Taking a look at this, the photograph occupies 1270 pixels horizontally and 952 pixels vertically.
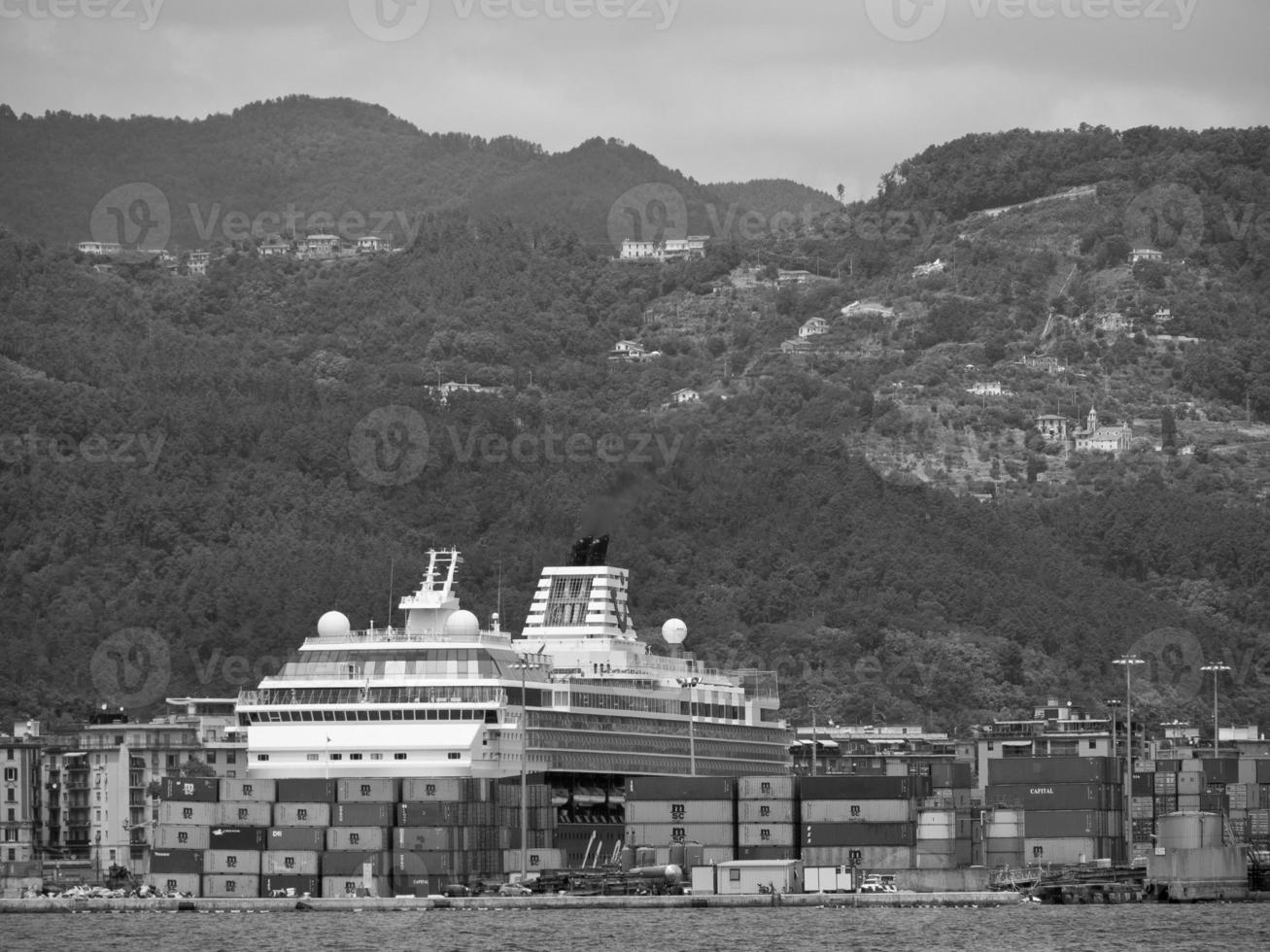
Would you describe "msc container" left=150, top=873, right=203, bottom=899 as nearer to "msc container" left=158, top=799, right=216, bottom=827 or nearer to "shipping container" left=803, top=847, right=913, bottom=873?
"msc container" left=158, top=799, right=216, bottom=827

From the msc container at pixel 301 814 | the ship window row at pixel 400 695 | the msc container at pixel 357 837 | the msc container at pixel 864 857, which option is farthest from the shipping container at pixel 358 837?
the msc container at pixel 864 857

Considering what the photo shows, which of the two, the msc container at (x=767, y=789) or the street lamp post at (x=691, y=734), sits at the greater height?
the street lamp post at (x=691, y=734)

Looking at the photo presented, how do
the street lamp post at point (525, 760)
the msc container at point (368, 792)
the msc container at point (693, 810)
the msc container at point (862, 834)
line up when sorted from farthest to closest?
the msc container at point (693, 810) < the street lamp post at point (525, 760) < the msc container at point (862, 834) < the msc container at point (368, 792)

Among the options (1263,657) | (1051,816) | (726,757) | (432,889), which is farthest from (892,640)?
(432,889)

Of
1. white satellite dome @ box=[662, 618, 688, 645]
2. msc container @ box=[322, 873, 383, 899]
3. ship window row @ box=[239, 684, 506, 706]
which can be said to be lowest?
msc container @ box=[322, 873, 383, 899]

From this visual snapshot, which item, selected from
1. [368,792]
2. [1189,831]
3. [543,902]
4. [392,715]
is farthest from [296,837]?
[1189,831]

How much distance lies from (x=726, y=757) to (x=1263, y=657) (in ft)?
252

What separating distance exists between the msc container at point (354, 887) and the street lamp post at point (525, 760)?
15.1ft

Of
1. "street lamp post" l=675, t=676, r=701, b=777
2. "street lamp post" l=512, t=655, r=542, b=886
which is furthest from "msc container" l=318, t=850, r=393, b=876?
"street lamp post" l=675, t=676, r=701, b=777

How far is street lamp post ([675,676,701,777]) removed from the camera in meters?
124

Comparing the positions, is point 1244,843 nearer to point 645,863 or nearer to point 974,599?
point 645,863

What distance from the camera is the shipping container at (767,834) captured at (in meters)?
106

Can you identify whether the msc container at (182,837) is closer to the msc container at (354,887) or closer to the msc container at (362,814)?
the msc container at (354,887)

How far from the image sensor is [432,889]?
4114 inches
